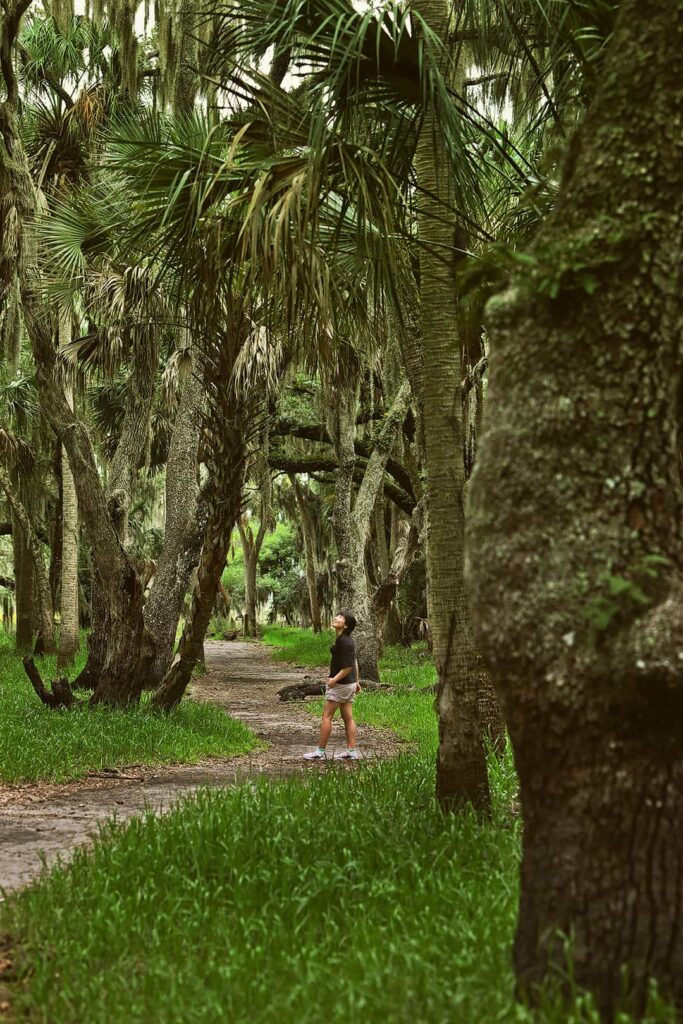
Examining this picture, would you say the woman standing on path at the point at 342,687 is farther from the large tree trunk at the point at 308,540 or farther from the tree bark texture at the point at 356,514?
the large tree trunk at the point at 308,540

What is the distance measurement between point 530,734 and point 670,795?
468 millimetres

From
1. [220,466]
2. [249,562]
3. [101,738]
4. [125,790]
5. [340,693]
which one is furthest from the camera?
[249,562]

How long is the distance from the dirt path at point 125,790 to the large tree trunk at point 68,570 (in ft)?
10.7

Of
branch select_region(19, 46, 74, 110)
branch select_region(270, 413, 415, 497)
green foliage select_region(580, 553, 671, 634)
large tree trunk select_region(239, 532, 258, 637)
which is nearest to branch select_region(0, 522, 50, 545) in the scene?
large tree trunk select_region(239, 532, 258, 637)

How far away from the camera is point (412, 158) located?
7.12 m

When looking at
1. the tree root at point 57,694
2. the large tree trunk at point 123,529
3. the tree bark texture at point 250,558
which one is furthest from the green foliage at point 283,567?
the tree root at point 57,694

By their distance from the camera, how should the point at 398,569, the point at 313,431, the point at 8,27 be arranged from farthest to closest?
the point at 313,431 → the point at 398,569 → the point at 8,27

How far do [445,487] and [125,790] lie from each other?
418cm

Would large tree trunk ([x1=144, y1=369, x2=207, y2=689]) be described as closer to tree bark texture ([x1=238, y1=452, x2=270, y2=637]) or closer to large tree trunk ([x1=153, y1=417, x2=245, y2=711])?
large tree trunk ([x1=153, y1=417, x2=245, y2=711])

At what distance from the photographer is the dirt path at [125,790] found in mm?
6469

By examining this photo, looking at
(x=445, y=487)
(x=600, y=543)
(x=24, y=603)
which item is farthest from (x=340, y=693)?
(x=24, y=603)

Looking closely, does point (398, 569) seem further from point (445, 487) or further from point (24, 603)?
point (445, 487)

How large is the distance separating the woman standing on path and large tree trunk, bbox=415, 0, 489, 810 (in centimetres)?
373

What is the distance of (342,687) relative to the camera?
401 inches
